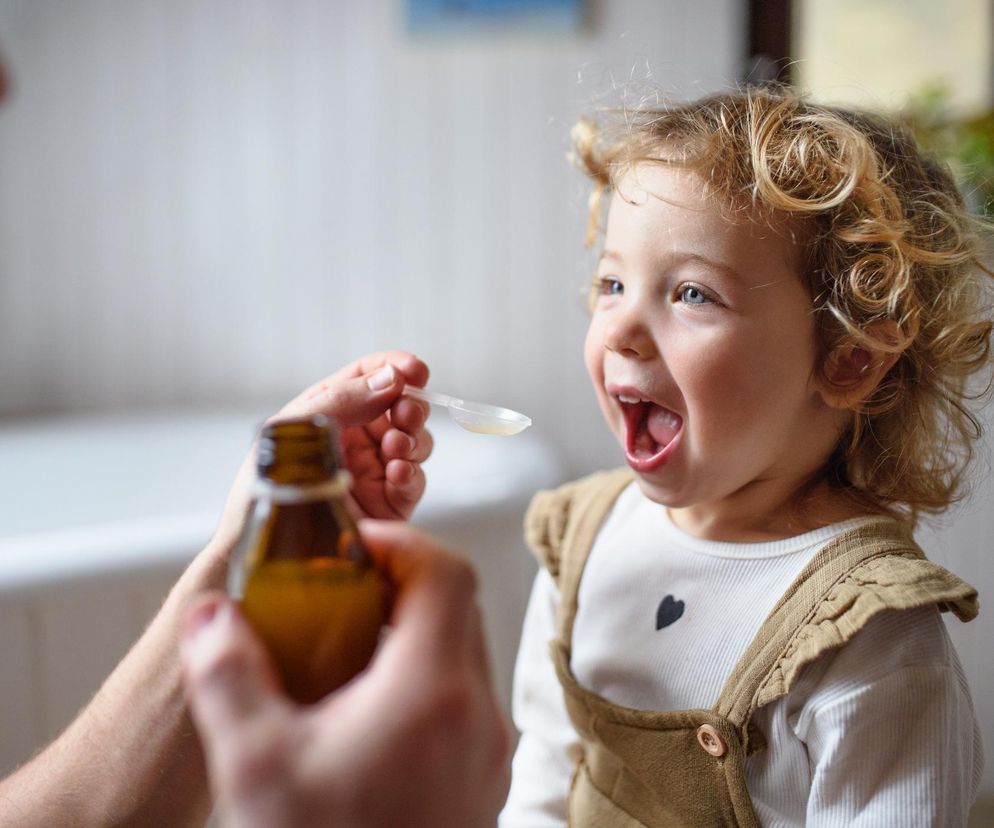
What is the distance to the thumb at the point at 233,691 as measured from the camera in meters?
0.38

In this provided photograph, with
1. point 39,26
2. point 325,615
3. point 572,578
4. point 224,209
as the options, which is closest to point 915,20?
point 224,209

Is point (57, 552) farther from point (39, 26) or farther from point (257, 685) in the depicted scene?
point (39, 26)

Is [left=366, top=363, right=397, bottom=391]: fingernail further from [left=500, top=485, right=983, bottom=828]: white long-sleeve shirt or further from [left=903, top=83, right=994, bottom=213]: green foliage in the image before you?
[left=903, top=83, right=994, bottom=213]: green foliage

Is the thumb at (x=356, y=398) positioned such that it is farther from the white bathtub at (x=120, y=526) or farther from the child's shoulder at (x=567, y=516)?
the white bathtub at (x=120, y=526)

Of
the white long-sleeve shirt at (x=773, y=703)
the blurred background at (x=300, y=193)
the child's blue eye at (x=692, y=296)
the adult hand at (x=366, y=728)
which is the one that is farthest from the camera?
the blurred background at (x=300, y=193)

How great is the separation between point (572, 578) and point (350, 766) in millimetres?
549

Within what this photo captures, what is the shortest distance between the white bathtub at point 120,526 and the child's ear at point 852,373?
621mm

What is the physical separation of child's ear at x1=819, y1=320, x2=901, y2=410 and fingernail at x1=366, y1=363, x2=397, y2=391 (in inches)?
13.4

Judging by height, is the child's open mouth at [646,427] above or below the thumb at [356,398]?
below

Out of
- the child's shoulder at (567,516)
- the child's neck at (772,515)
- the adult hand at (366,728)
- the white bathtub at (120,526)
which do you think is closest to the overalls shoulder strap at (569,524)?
the child's shoulder at (567,516)

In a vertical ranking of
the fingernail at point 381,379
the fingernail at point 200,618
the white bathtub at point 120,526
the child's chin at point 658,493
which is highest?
the fingernail at point 381,379

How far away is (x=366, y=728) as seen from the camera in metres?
0.39

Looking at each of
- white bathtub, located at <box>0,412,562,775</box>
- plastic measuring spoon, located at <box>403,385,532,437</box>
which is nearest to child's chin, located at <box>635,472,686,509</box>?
plastic measuring spoon, located at <box>403,385,532,437</box>

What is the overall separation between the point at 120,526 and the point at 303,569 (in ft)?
2.74
